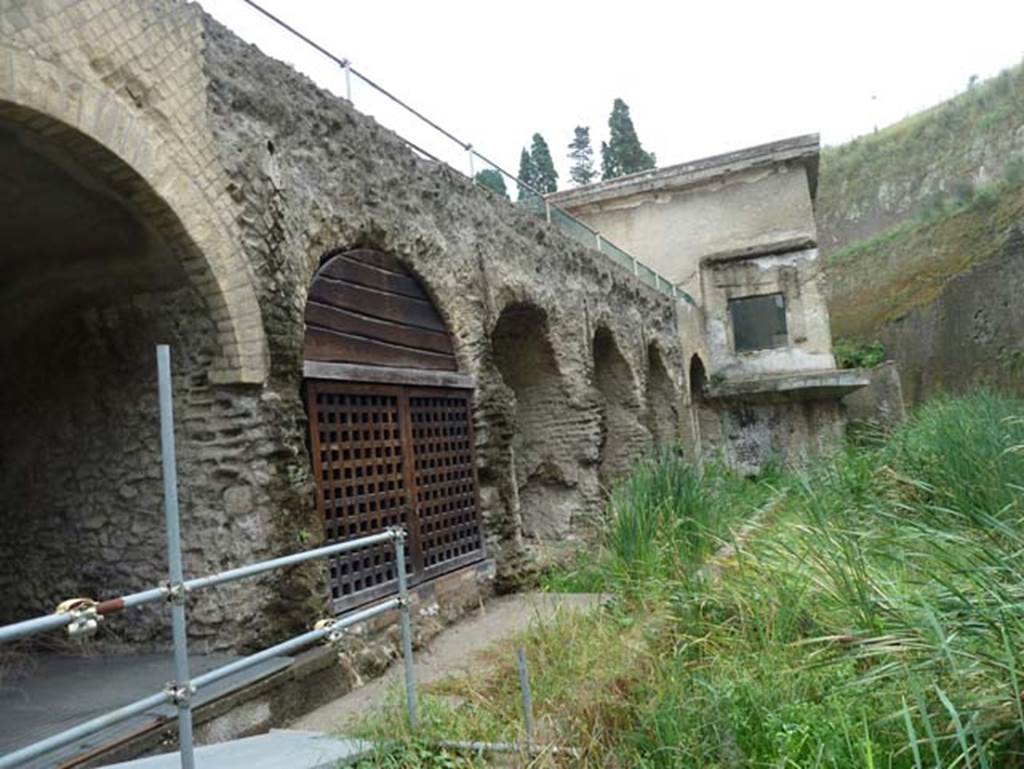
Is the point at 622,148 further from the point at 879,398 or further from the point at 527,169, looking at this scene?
the point at 879,398

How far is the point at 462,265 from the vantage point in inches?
265

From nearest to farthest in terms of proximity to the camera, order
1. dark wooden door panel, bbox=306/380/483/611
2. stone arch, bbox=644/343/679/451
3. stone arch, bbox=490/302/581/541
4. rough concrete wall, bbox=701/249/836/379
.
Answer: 1. dark wooden door panel, bbox=306/380/483/611
2. stone arch, bbox=490/302/581/541
3. stone arch, bbox=644/343/679/451
4. rough concrete wall, bbox=701/249/836/379

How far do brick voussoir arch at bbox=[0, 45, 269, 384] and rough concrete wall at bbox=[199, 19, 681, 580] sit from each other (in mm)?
158

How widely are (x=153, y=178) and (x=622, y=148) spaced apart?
91.5 ft

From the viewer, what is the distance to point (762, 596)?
3.69 m

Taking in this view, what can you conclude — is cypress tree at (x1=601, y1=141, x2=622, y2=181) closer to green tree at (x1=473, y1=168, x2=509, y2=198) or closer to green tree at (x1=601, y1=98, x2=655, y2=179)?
green tree at (x1=601, y1=98, x2=655, y2=179)

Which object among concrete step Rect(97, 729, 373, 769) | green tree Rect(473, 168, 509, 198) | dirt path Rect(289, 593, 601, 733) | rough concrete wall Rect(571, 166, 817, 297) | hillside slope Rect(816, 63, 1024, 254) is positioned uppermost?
hillside slope Rect(816, 63, 1024, 254)

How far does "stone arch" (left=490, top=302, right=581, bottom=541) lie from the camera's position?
8.99m

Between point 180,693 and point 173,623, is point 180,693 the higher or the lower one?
the lower one

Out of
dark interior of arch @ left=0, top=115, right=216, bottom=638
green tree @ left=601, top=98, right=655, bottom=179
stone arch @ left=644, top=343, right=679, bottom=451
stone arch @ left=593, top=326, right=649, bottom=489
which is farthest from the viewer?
green tree @ left=601, top=98, right=655, bottom=179

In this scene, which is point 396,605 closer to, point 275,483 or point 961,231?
point 275,483

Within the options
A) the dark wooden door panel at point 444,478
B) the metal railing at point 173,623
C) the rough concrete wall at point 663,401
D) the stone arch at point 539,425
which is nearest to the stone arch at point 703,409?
the rough concrete wall at point 663,401

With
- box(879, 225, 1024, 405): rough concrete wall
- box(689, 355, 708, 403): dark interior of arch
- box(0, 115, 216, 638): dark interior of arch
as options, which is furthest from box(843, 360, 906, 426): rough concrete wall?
box(0, 115, 216, 638): dark interior of arch

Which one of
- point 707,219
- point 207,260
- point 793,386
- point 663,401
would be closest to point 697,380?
point 793,386
